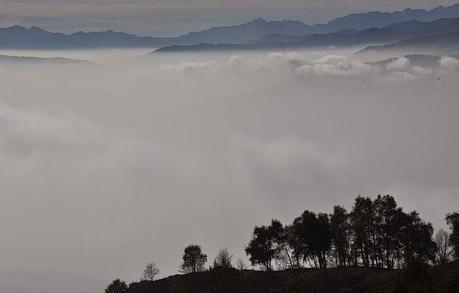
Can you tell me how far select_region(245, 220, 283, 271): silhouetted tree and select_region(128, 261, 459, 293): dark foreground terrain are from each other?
5.31 metres

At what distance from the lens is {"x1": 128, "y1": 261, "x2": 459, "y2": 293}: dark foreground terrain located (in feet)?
247

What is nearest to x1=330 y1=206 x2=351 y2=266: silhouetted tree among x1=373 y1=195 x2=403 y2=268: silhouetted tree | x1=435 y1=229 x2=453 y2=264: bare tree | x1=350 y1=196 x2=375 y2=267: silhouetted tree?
x1=350 y1=196 x2=375 y2=267: silhouetted tree

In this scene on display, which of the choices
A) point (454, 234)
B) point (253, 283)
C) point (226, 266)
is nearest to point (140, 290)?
point (226, 266)

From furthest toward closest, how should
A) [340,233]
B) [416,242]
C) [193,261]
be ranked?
[193,261] → [340,233] → [416,242]

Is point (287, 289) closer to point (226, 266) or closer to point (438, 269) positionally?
point (226, 266)

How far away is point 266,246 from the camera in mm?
132125

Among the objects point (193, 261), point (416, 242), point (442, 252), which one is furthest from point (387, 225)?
point (193, 261)

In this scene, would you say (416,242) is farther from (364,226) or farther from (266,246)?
(266,246)

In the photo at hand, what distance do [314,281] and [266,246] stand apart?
953 inches

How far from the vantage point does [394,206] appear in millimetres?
119750

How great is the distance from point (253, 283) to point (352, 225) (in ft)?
77.3

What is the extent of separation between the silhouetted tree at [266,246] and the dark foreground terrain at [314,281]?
5305 mm

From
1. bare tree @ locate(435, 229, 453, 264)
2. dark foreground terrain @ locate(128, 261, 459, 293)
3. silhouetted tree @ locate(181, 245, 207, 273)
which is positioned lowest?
dark foreground terrain @ locate(128, 261, 459, 293)

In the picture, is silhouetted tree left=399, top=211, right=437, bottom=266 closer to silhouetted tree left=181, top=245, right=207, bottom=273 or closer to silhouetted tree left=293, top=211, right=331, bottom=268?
silhouetted tree left=293, top=211, right=331, bottom=268
